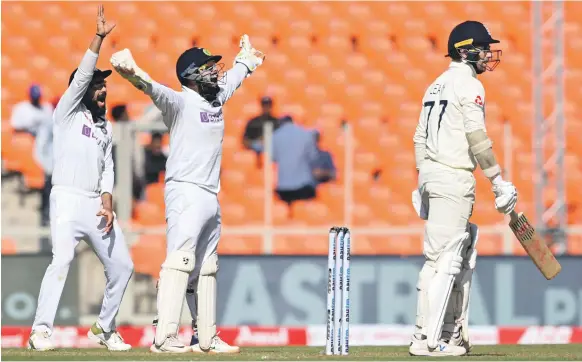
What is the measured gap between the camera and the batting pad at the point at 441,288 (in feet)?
26.6

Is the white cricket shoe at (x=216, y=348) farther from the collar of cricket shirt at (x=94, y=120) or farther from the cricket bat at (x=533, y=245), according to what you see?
the cricket bat at (x=533, y=245)

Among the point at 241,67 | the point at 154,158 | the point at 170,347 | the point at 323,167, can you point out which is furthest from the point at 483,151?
the point at 323,167

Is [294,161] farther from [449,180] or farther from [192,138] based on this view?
[449,180]

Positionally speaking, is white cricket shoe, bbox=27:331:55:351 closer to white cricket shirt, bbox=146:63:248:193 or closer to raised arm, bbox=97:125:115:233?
raised arm, bbox=97:125:115:233

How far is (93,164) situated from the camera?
9016 millimetres

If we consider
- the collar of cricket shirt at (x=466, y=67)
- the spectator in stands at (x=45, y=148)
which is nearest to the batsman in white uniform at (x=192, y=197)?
the collar of cricket shirt at (x=466, y=67)

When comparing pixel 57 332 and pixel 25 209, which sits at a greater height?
pixel 25 209

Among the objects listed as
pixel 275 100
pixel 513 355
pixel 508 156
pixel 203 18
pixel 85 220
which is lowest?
pixel 513 355

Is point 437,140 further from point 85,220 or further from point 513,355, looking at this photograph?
A: point 85,220

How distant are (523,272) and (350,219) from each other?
1635 millimetres

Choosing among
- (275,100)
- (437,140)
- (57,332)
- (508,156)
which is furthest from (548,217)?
(437,140)

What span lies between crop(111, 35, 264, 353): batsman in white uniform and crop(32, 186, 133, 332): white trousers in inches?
27.4

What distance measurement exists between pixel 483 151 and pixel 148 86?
1.94 meters

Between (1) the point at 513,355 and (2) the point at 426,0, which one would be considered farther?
(2) the point at 426,0
